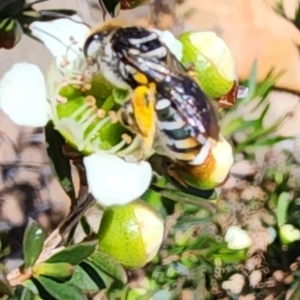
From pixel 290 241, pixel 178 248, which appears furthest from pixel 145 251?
pixel 290 241

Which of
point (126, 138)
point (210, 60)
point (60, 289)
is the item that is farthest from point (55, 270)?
point (210, 60)

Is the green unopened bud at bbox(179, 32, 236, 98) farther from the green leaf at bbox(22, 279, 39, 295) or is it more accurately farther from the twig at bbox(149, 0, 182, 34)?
the green leaf at bbox(22, 279, 39, 295)

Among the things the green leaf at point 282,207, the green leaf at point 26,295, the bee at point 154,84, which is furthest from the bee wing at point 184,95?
the green leaf at point 26,295

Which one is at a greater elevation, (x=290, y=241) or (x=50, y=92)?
(x=50, y=92)

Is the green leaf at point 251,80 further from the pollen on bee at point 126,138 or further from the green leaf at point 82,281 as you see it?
the green leaf at point 82,281

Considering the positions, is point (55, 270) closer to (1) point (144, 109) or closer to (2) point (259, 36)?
(1) point (144, 109)

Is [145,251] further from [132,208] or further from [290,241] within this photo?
[290,241]

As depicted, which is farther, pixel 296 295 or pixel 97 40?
pixel 296 295
